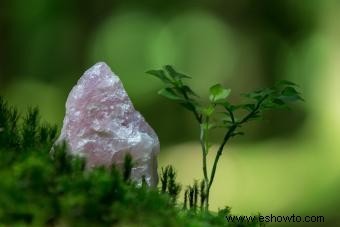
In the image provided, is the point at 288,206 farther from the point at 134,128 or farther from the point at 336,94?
the point at 134,128

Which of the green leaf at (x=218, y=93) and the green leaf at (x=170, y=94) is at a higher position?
the green leaf at (x=218, y=93)

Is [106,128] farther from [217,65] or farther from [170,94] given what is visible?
[217,65]

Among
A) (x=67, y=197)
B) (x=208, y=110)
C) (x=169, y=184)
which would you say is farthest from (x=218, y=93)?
(x=67, y=197)

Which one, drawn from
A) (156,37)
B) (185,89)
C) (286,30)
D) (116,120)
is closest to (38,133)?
(116,120)

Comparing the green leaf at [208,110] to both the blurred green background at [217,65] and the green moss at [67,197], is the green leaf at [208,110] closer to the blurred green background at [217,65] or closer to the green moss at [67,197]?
the green moss at [67,197]

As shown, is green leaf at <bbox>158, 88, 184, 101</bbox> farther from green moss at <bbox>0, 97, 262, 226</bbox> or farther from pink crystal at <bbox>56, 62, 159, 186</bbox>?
green moss at <bbox>0, 97, 262, 226</bbox>

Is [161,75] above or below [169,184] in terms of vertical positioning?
above

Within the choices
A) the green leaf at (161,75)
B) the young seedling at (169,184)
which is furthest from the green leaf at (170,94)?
the young seedling at (169,184)
